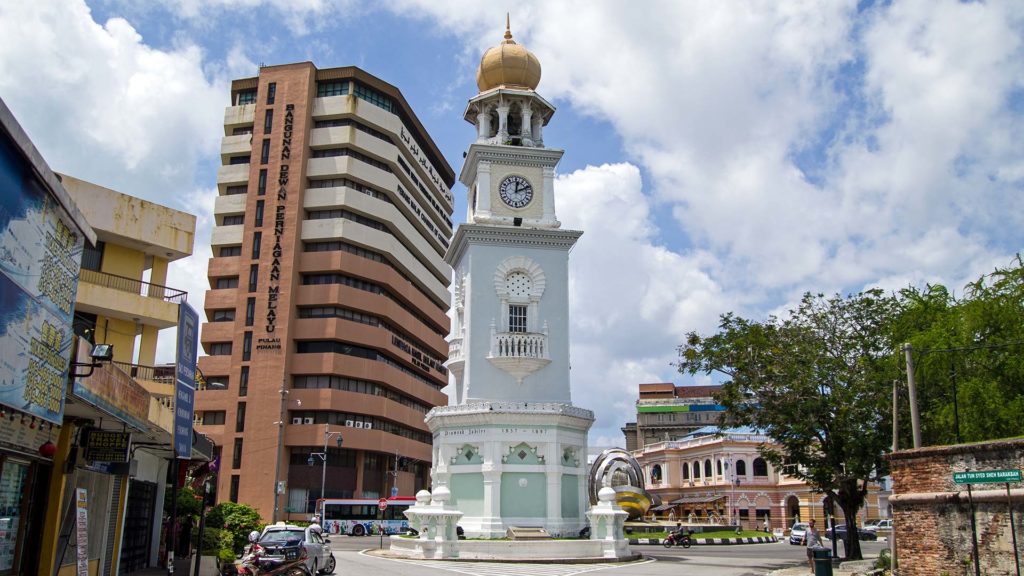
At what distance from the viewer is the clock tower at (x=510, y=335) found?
34594 mm

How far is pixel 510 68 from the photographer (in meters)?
42.2

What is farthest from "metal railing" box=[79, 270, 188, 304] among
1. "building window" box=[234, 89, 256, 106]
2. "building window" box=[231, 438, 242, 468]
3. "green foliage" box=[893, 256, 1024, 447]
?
"building window" box=[234, 89, 256, 106]

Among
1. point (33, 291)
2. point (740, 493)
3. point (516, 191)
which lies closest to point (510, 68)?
point (516, 191)

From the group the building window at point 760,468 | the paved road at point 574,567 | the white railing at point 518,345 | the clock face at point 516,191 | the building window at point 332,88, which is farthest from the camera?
the building window at point 760,468

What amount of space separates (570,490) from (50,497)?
23.6 metres

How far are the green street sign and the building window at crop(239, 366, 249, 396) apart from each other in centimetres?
5808

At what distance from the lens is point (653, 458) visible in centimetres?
8962

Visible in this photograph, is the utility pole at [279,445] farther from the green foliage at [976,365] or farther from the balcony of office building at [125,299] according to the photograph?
the green foliage at [976,365]

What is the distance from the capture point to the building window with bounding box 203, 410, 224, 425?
67.6 meters

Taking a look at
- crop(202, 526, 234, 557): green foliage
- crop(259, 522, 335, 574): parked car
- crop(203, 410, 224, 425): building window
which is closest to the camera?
crop(259, 522, 335, 574): parked car

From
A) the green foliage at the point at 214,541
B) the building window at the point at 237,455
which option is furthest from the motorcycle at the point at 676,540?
the building window at the point at 237,455

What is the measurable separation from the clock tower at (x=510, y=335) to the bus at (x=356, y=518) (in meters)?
24.9

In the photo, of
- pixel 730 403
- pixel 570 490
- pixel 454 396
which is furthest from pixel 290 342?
pixel 730 403

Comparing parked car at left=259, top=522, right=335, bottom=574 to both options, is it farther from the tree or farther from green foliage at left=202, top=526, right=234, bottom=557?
the tree
